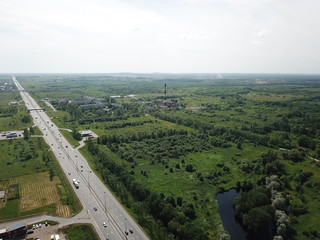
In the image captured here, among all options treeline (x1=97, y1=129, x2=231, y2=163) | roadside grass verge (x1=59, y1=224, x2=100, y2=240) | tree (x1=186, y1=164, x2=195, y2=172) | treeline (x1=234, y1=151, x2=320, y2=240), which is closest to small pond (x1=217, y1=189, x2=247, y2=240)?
treeline (x1=234, y1=151, x2=320, y2=240)

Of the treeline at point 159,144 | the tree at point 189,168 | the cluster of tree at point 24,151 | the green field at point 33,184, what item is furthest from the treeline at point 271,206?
the cluster of tree at point 24,151

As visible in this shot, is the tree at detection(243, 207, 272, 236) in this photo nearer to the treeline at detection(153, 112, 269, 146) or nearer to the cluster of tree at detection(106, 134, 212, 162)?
the cluster of tree at detection(106, 134, 212, 162)

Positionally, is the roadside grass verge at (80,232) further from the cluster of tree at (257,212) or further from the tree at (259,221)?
the cluster of tree at (257,212)

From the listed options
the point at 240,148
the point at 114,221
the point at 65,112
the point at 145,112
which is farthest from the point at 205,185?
the point at 65,112

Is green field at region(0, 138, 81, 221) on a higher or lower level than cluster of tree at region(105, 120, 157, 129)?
lower

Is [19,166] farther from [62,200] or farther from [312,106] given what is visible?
[312,106]

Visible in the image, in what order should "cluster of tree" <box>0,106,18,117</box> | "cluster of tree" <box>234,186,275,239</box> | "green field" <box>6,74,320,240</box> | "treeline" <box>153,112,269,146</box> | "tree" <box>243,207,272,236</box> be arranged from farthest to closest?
1. "cluster of tree" <box>0,106,18,117</box>
2. "treeline" <box>153,112,269,146</box>
3. "green field" <box>6,74,320,240</box>
4. "cluster of tree" <box>234,186,275,239</box>
5. "tree" <box>243,207,272,236</box>

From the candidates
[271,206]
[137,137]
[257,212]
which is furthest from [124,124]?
[257,212]
